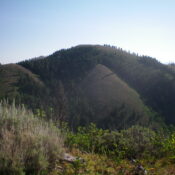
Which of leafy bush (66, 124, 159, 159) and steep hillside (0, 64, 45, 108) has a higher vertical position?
steep hillside (0, 64, 45, 108)

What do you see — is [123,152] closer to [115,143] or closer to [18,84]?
[115,143]

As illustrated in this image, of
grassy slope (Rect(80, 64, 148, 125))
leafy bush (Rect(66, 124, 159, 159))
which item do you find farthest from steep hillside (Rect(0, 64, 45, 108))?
leafy bush (Rect(66, 124, 159, 159))

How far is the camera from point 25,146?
308 cm

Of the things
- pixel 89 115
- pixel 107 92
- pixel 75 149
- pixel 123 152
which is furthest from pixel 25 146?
pixel 107 92

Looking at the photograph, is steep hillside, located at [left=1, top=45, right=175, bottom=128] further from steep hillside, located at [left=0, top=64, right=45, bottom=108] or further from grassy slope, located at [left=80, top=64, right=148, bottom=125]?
steep hillside, located at [left=0, top=64, right=45, bottom=108]

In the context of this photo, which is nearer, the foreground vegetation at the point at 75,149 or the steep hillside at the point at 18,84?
the foreground vegetation at the point at 75,149

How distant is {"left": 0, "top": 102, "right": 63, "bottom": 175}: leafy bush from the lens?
2.84 meters

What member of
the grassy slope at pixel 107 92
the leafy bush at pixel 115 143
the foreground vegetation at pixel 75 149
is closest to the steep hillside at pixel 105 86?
the grassy slope at pixel 107 92

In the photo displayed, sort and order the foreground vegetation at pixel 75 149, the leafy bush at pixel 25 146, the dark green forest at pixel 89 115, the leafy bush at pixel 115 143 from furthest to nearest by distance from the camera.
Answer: the leafy bush at pixel 115 143
the dark green forest at pixel 89 115
the foreground vegetation at pixel 75 149
the leafy bush at pixel 25 146

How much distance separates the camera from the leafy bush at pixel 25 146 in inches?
112

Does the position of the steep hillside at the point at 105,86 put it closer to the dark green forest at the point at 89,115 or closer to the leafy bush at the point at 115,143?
the dark green forest at the point at 89,115

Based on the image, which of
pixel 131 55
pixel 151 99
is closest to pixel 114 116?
pixel 151 99

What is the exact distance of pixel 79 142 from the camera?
4.36 meters

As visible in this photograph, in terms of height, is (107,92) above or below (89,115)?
above
